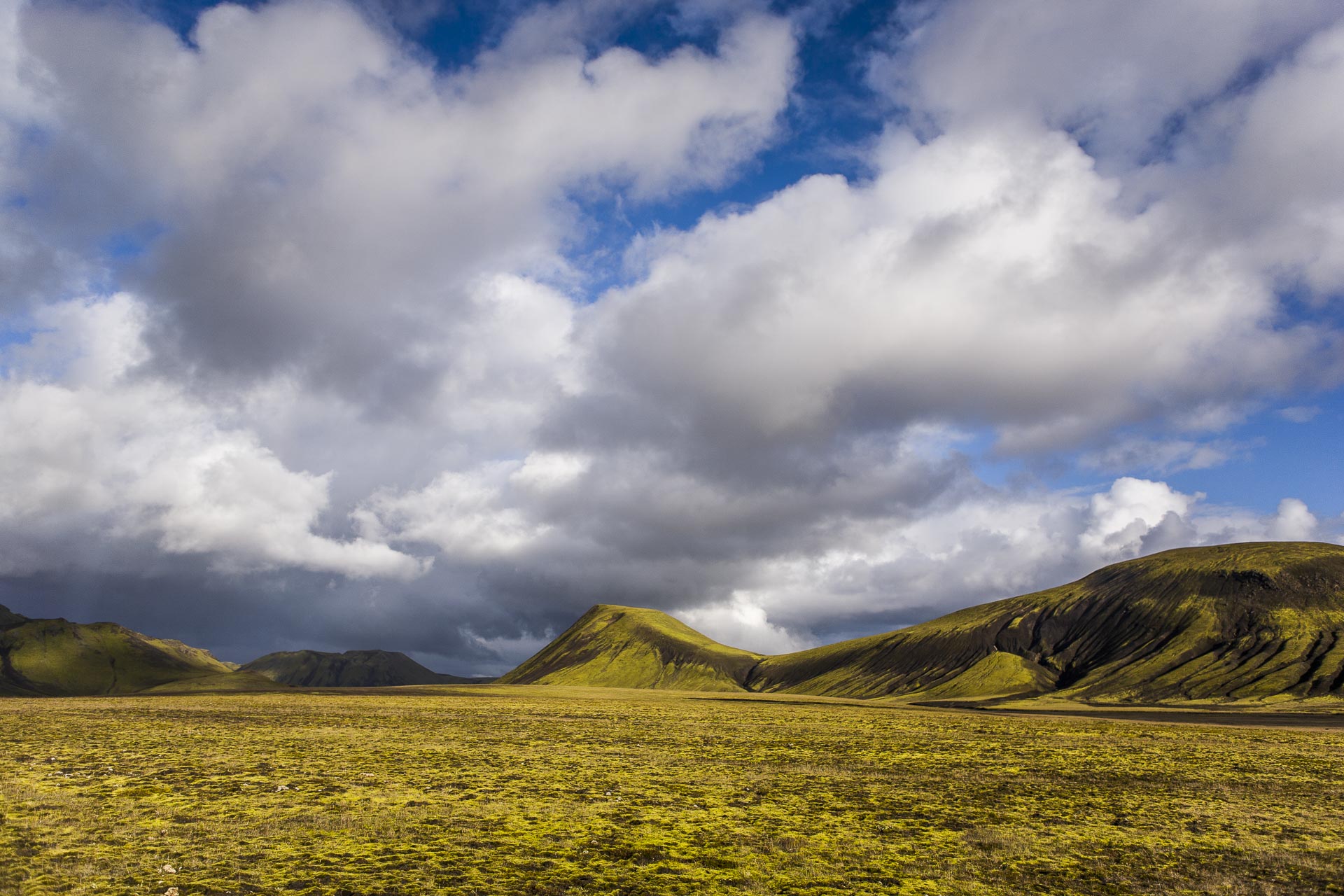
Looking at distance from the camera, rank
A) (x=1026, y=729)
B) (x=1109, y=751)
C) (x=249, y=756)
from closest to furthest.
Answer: (x=249, y=756) → (x=1109, y=751) → (x=1026, y=729)

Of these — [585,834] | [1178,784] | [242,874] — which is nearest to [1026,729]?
[1178,784]

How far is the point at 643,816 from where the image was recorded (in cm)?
2538

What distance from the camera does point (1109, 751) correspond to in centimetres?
5116

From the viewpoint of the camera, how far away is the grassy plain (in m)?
18.5

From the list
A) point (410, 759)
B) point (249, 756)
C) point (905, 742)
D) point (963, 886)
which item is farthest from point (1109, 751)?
point (249, 756)

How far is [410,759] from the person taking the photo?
127 feet

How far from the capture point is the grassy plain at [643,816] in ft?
60.7

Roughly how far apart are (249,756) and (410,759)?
8126 millimetres

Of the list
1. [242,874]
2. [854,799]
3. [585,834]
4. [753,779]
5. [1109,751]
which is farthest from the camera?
[1109,751]

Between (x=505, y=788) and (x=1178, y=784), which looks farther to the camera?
(x=1178, y=784)

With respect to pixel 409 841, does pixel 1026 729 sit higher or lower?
lower

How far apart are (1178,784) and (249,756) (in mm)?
45231

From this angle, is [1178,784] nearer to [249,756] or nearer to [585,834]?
[585,834]

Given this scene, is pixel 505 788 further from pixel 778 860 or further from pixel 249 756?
pixel 249 756
